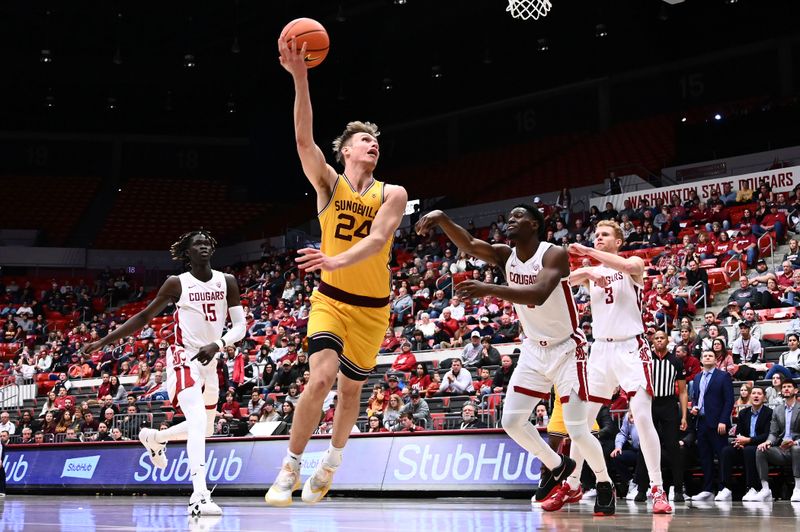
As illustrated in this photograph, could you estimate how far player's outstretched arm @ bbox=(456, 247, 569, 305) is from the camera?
20.9 ft

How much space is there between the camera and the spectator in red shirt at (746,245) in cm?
2070

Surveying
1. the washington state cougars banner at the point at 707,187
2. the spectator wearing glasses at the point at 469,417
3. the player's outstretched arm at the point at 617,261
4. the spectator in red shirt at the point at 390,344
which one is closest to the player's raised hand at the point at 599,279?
the player's outstretched arm at the point at 617,261

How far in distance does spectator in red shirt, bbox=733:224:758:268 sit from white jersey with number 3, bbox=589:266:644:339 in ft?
40.2

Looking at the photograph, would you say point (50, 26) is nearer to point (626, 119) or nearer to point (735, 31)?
point (626, 119)

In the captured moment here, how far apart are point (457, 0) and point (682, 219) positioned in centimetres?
1304

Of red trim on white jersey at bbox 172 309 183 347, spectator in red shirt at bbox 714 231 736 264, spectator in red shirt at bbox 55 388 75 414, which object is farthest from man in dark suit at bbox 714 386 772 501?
spectator in red shirt at bbox 55 388 75 414

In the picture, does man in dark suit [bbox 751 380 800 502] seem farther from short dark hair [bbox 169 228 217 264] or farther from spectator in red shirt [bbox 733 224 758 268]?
spectator in red shirt [bbox 733 224 758 268]

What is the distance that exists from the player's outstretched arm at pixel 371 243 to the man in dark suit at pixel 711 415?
6.93m

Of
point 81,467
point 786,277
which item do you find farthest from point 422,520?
point 786,277

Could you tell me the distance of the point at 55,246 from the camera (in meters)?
41.2

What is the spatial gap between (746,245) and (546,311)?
46.2ft

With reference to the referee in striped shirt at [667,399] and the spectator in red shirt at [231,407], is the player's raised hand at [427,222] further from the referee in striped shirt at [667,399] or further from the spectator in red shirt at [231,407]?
the spectator in red shirt at [231,407]

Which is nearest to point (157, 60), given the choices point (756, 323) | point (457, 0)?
point (457, 0)

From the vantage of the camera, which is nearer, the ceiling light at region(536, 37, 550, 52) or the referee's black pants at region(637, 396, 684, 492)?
the referee's black pants at region(637, 396, 684, 492)
